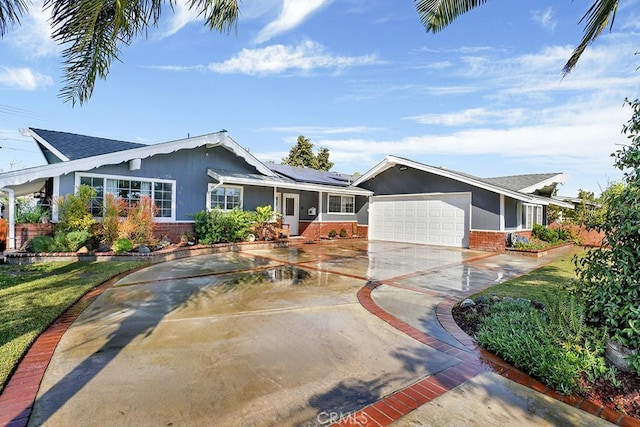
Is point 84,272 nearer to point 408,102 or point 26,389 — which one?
point 26,389

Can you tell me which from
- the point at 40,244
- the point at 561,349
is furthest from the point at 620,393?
the point at 40,244

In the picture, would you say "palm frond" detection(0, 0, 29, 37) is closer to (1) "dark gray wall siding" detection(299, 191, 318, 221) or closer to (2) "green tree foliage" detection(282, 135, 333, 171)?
(1) "dark gray wall siding" detection(299, 191, 318, 221)

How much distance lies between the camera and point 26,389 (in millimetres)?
2875

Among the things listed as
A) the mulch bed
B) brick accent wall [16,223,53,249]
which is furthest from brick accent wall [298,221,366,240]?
the mulch bed

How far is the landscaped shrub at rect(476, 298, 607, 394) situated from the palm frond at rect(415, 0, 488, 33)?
419cm

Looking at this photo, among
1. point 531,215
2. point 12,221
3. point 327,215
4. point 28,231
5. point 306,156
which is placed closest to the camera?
point 12,221

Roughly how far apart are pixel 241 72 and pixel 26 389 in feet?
47.8

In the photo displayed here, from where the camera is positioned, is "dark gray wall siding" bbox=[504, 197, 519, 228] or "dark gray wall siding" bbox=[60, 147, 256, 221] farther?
"dark gray wall siding" bbox=[504, 197, 519, 228]

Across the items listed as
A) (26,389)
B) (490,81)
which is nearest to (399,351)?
(26,389)

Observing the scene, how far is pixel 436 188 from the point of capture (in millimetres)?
16094

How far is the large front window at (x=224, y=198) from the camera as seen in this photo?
13.9m

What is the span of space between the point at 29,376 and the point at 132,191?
10.0 meters

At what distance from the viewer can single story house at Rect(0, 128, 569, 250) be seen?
11164 mm

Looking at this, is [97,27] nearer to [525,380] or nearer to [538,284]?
[525,380]
